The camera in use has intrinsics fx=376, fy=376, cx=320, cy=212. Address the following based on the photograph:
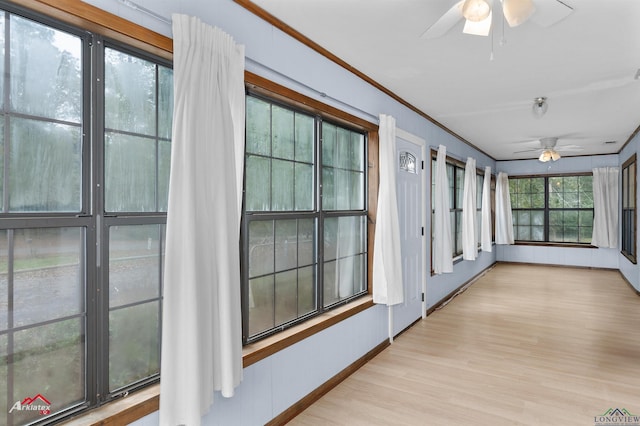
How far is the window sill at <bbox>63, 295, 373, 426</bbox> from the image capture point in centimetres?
151

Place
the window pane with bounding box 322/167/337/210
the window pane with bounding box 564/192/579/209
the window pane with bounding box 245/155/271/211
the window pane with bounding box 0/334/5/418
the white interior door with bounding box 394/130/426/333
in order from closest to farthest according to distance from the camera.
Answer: the window pane with bounding box 0/334/5/418, the window pane with bounding box 245/155/271/211, the window pane with bounding box 322/167/337/210, the white interior door with bounding box 394/130/426/333, the window pane with bounding box 564/192/579/209

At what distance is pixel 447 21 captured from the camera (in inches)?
76.7

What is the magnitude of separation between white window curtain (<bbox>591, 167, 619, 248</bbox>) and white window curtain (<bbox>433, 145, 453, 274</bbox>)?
498cm

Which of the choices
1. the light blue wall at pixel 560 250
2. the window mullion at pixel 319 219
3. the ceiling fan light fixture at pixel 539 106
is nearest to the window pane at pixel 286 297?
the window mullion at pixel 319 219

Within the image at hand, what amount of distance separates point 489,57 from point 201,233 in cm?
266

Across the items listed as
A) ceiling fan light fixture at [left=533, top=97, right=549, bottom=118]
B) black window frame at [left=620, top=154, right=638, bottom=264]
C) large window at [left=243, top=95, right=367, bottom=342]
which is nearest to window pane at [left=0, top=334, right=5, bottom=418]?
large window at [left=243, top=95, right=367, bottom=342]

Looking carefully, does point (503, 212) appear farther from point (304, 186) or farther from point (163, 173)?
point (163, 173)

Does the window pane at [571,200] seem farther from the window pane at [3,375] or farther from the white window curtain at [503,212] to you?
the window pane at [3,375]

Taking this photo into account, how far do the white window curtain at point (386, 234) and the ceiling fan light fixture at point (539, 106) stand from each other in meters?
1.73

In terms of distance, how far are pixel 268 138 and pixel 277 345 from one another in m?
1.36

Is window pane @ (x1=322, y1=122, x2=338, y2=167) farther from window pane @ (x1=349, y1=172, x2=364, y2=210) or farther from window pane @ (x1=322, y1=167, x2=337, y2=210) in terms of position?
window pane @ (x1=349, y1=172, x2=364, y2=210)

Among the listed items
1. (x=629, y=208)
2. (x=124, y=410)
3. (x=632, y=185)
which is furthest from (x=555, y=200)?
(x=124, y=410)

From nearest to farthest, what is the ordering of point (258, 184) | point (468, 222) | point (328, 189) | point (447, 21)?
1. point (447, 21)
2. point (258, 184)
3. point (328, 189)
4. point (468, 222)

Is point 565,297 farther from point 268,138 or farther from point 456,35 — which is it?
point 268,138
